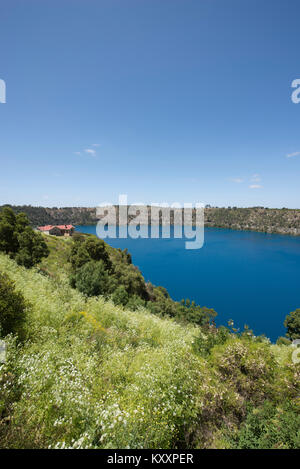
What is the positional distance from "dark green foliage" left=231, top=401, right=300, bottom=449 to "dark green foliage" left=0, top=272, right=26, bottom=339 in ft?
31.2

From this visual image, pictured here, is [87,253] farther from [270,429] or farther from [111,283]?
[270,429]

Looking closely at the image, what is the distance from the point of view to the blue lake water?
59.6m

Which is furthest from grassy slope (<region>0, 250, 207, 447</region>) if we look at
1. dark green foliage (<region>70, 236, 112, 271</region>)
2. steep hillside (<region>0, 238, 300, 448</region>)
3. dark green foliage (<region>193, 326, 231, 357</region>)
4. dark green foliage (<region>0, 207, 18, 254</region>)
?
dark green foliage (<region>70, 236, 112, 271</region>)

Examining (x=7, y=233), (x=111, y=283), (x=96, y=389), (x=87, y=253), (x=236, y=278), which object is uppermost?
(x=7, y=233)

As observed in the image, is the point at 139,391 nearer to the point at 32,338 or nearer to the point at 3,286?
the point at 32,338

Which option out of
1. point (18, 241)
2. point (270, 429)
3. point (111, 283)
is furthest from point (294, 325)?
point (18, 241)

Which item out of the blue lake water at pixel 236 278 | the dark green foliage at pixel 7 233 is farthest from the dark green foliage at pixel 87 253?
the blue lake water at pixel 236 278

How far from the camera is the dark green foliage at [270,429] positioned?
579cm

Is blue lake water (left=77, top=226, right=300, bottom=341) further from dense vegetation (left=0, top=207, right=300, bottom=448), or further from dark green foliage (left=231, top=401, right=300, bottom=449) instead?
dark green foliage (left=231, top=401, right=300, bottom=449)

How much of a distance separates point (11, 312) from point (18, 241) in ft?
73.6

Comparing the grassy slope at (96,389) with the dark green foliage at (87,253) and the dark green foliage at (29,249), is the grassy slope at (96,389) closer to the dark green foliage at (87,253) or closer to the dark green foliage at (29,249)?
the dark green foliage at (29,249)

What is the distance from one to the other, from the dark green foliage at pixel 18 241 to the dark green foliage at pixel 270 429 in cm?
2747

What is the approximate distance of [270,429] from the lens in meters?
6.25

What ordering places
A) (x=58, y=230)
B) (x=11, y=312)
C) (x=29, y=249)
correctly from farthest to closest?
(x=58, y=230) < (x=29, y=249) < (x=11, y=312)
